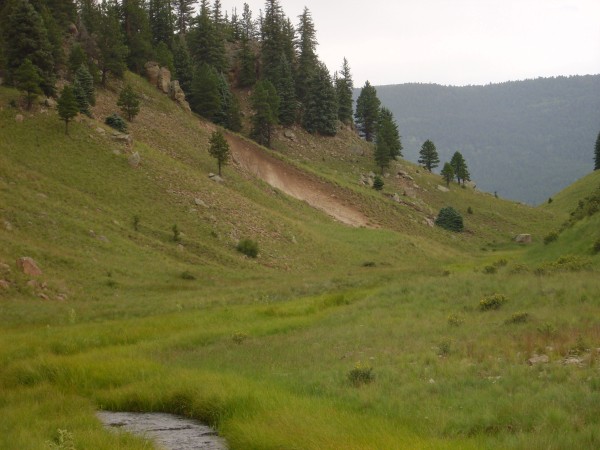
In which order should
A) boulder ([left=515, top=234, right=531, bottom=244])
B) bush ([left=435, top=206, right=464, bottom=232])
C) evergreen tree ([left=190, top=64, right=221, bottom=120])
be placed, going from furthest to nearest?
1. evergreen tree ([left=190, top=64, right=221, bottom=120])
2. bush ([left=435, top=206, right=464, bottom=232])
3. boulder ([left=515, top=234, right=531, bottom=244])

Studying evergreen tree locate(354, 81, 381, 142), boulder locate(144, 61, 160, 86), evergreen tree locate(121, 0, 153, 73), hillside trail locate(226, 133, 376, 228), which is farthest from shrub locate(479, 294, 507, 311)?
evergreen tree locate(354, 81, 381, 142)

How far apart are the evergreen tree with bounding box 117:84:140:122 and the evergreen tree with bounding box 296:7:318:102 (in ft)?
140

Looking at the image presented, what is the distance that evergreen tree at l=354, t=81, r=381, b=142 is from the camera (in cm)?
10769

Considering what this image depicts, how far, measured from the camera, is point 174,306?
2559 cm

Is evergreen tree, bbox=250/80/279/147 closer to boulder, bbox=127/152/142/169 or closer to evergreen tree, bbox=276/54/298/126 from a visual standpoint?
evergreen tree, bbox=276/54/298/126

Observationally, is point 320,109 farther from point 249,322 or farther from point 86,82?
point 249,322

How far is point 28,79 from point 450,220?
5691cm

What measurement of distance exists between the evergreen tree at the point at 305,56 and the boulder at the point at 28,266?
7669 cm

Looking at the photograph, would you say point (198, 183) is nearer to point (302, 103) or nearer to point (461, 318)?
point (461, 318)

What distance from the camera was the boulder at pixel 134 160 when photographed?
163ft

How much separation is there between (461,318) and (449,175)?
83.6 meters

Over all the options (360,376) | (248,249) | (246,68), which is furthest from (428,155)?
(360,376)

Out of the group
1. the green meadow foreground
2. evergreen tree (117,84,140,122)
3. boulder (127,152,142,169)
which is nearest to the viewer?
the green meadow foreground

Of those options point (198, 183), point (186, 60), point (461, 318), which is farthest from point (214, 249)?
point (186, 60)
